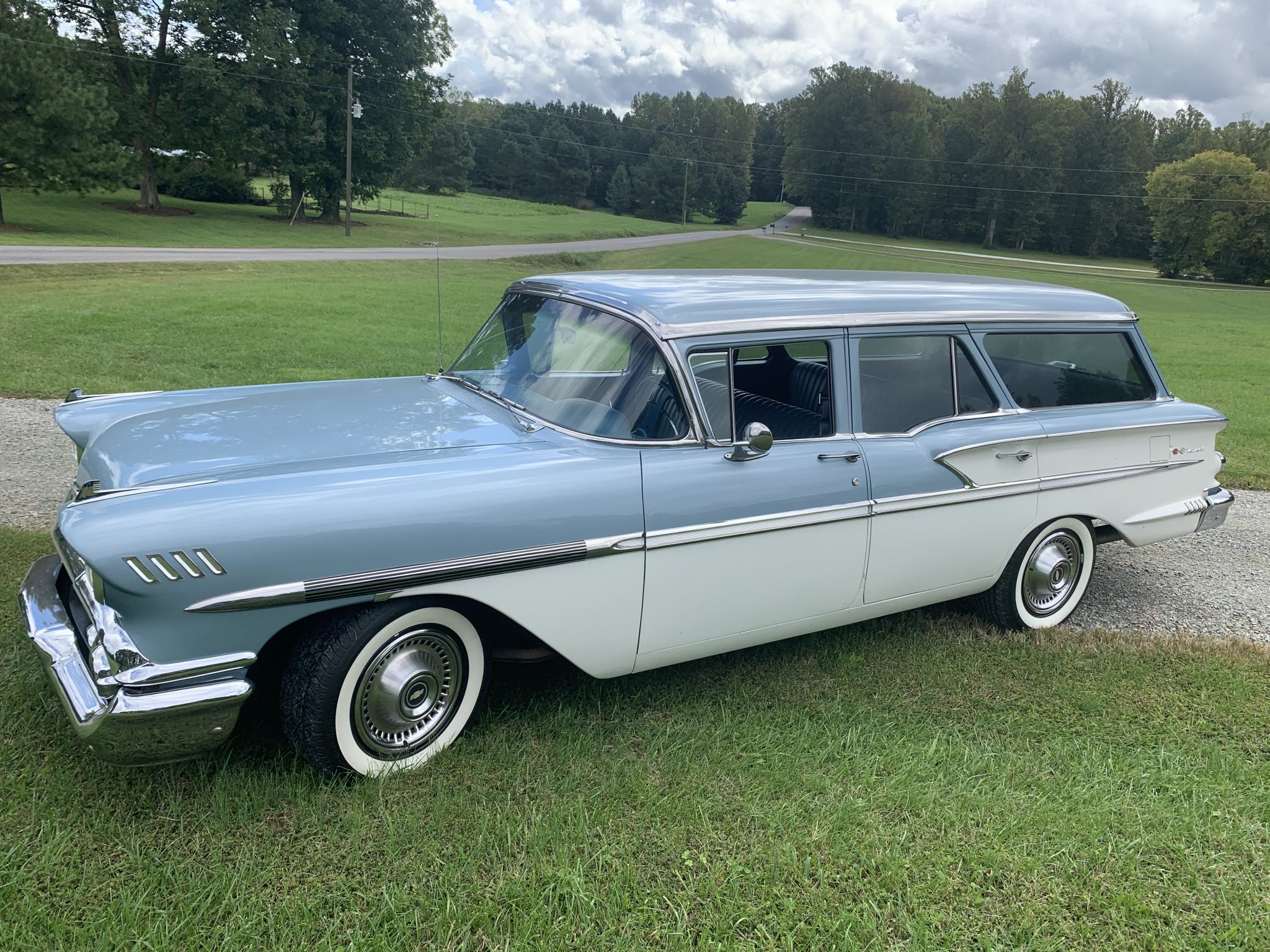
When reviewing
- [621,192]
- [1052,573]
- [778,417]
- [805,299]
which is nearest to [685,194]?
[621,192]

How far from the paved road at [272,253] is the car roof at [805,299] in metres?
8.87

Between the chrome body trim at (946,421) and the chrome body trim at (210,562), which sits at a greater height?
the chrome body trim at (946,421)

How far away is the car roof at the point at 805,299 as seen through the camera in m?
3.47

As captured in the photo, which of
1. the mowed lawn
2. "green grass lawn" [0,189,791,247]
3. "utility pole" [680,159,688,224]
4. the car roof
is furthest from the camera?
"utility pole" [680,159,688,224]

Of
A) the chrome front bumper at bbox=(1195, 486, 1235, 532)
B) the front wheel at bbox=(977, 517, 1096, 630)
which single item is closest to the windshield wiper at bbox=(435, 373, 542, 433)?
the front wheel at bbox=(977, 517, 1096, 630)

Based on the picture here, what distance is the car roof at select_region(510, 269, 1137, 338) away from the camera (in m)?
3.47

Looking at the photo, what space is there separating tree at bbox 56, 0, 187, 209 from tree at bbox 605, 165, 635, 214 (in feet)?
166

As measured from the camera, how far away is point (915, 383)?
13.0ft

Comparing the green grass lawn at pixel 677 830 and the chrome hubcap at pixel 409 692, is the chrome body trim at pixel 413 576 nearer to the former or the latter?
the chrome hubcap at pixel 409 692

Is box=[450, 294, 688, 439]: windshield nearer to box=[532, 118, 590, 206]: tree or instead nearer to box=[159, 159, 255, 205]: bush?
box=[159, 159, 255, 205]: bush

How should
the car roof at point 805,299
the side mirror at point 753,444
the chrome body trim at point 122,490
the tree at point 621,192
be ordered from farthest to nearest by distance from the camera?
the tree at point 621,192 < the car roof at point 805,299 < the side mirror at point 753,444 < the chrome body trim at point 122,490

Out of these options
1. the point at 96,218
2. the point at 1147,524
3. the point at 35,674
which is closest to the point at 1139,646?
the point at 1147,524

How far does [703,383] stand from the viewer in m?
3.34

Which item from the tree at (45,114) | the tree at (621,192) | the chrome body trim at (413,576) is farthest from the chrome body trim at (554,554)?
the tree at (621,192)
